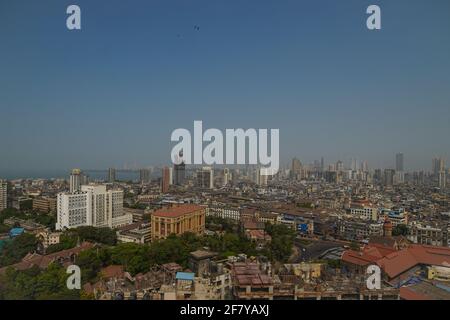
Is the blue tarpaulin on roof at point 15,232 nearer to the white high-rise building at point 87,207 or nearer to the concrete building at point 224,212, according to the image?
the white high-rise building at point 87,207

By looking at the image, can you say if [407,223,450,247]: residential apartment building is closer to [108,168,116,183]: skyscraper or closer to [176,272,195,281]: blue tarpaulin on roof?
[176,272,195,281]: blue tarpaulin on roof

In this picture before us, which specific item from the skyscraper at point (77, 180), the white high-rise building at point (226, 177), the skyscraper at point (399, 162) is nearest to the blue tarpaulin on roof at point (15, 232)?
the skyscraper at point (77, 180)

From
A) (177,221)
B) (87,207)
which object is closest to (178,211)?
(177,221)

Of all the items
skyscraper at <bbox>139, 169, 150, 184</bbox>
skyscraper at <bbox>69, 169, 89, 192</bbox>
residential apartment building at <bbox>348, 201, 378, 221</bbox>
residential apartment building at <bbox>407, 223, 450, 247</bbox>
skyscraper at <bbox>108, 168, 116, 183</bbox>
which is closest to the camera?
skyscraper at <bbox>69, 169, 89, 192</bbox>

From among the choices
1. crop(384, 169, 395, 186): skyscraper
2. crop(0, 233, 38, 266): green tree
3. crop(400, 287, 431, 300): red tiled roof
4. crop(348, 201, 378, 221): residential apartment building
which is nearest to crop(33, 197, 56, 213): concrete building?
crop(0, 233, 38, 266): green tree

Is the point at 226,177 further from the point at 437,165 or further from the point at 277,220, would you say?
the point at 437,165
